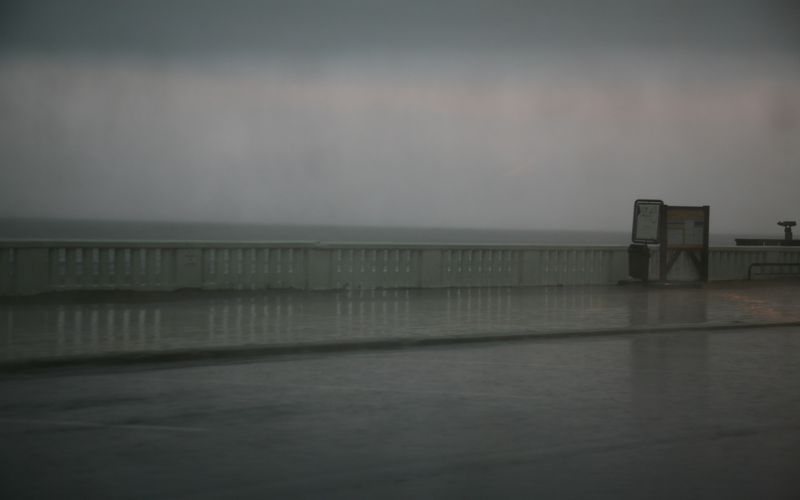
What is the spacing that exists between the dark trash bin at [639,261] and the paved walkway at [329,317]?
1.96 m

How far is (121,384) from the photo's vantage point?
32.6 feet

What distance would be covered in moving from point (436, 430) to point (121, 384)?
375cm

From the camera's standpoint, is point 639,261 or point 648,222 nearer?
point 648,222

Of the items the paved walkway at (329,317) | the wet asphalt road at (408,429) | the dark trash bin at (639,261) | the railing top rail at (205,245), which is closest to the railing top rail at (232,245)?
the railing top rail at (205,245)

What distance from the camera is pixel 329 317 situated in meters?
16.0

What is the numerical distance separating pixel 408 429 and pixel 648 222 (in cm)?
1741

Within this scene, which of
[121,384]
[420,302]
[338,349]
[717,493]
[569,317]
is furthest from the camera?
[420,302]

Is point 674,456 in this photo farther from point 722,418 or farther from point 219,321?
point 219,321

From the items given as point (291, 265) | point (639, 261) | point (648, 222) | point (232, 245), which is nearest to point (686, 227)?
point (648, 222)

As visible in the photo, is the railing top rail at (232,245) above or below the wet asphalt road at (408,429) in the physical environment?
above

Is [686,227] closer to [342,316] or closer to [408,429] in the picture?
[342,316]

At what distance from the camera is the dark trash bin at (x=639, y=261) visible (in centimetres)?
2453

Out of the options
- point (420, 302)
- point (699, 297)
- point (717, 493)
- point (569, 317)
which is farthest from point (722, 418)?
point (699, 297)

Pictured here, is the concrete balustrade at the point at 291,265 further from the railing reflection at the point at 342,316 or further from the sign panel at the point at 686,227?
the sign panel at the point at 686,227
